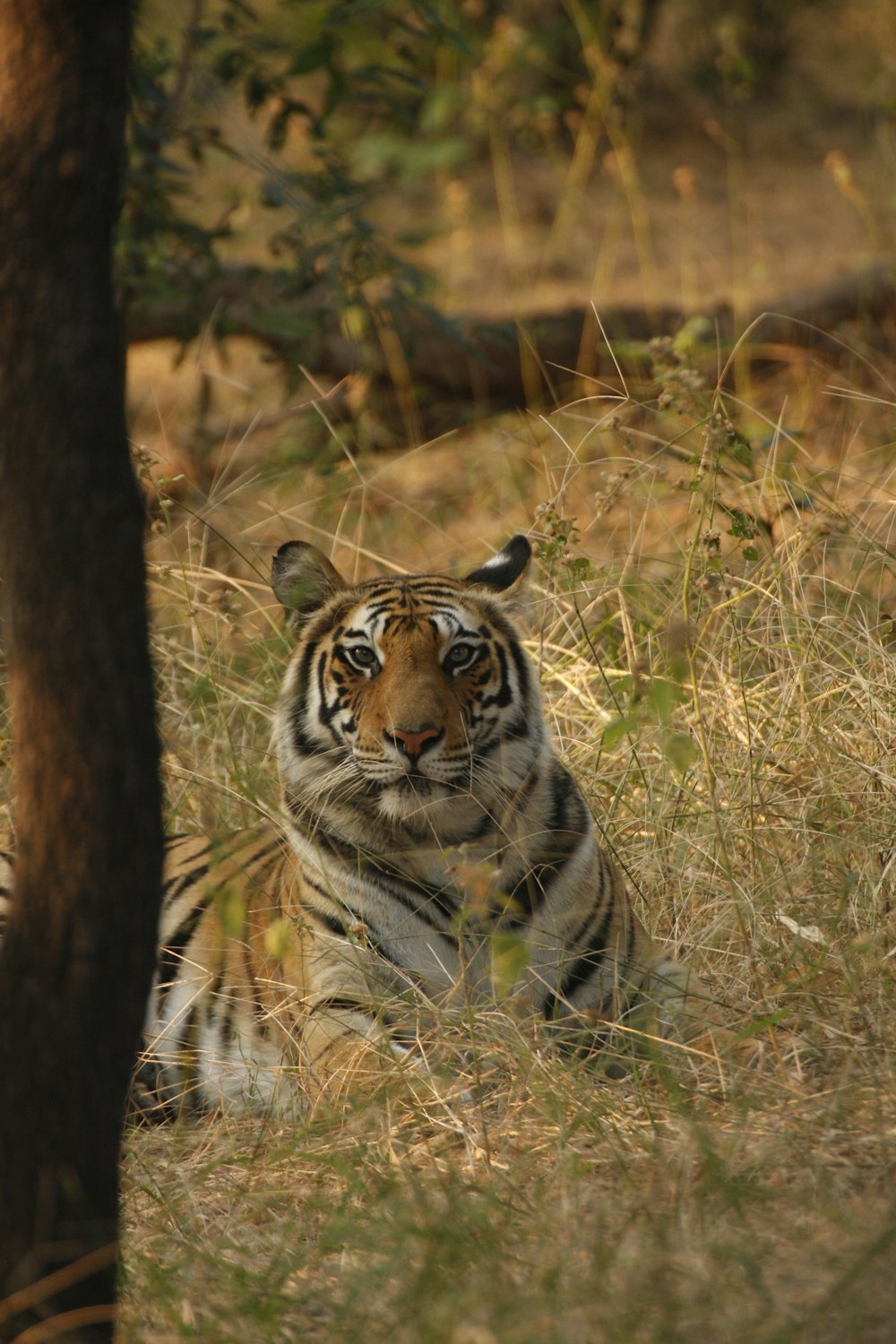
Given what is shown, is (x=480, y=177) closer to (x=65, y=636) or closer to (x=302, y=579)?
(x=302, y=579)

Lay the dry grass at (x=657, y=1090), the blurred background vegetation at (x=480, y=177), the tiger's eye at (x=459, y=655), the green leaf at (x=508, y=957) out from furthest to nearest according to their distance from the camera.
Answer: the blurred background vegetation at (x=480, y=177) < the tiger's eye at (x=459, y=655) < the green leaf at (x=508, y=957) < the dry grass at (x=657, y=1090)

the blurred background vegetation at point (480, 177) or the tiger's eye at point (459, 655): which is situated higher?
the blurred background vegetation at point (480, 177)

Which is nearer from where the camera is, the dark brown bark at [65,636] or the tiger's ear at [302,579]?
the dark brown bark at [65,636]

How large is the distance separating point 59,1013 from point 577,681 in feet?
8.75

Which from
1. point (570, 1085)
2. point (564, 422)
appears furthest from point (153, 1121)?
point (564, 422)

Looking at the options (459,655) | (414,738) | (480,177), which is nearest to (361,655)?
(459,655)

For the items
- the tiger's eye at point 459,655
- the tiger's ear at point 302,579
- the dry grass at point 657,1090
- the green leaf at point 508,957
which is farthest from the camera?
the tiger's ear at point 302,579

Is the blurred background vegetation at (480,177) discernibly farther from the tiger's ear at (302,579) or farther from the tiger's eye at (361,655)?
the tiger's eye at (361,655)

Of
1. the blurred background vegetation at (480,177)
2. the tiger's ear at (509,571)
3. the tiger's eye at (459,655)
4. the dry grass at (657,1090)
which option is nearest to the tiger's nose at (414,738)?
the tiger's eye at (459,655)

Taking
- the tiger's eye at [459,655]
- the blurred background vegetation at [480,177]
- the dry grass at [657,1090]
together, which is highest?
the blurred background vegetation at [480,177]

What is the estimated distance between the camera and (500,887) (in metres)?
3.35

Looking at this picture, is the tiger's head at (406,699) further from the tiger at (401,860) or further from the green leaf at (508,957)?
the green leaf at (508,957)

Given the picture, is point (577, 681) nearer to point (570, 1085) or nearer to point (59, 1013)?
point (570, 1085)

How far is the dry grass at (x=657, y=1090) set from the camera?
206 centimetres
